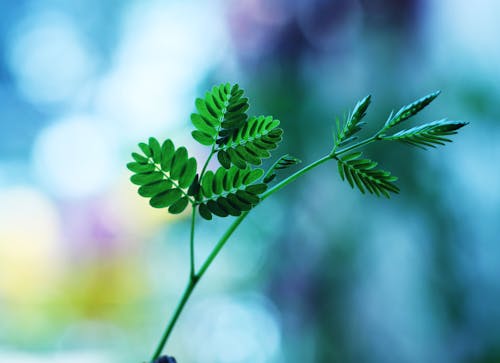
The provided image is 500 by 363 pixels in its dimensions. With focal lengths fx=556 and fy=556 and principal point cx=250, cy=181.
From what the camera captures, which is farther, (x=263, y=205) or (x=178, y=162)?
(x=263, y=205)

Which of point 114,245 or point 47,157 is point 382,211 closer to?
point 114,245

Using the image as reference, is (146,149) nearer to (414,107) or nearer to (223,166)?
(223,166)

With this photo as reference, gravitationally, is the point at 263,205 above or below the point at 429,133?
above

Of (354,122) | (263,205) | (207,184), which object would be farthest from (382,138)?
(263,205)

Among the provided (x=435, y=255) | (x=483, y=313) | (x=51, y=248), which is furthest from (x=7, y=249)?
(x=483, y=313)

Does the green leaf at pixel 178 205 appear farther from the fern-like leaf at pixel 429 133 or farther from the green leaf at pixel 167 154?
the fern-like leaf at pixel 429 133

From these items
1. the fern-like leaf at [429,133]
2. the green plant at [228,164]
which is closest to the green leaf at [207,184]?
the green plant at [228,164]

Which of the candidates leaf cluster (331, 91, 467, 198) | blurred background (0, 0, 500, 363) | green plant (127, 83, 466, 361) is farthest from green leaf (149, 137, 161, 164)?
blurred background (0, 0, 500, 363)

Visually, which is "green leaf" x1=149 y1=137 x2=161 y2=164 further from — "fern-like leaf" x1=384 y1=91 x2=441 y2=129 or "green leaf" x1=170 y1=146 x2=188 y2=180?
"fern-like leaf" x1=384 y1=91 x2=441 y2=129
